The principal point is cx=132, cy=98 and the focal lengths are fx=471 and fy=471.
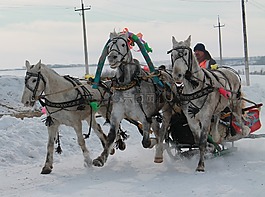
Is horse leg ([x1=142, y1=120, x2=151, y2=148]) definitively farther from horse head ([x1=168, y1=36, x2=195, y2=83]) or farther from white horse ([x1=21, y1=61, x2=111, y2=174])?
white horse ([x1=21, y1=61, x2=111, y2=174])

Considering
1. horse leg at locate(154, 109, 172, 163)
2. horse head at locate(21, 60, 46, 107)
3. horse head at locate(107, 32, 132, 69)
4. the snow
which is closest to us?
the snow

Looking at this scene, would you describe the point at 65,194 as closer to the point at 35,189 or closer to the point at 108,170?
the point at 35,189

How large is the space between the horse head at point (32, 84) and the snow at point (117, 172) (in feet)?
4.04

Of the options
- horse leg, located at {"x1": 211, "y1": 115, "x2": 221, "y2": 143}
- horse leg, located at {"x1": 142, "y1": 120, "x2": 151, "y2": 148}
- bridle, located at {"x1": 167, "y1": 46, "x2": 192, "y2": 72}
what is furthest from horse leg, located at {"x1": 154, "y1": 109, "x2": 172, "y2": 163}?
bridle, located at {"x1": 167, "y1": 46, "x2": 192, "y2": 72}

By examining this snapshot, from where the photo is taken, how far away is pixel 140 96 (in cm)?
745

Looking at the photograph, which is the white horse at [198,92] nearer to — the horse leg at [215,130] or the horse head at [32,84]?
the horse leg at [215,130]

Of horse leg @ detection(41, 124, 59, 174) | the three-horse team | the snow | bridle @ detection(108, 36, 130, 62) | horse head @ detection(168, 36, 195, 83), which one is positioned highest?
bridle @ detection(108, 36, 130, 62)

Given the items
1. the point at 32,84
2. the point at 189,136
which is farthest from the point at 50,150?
the point at 189,136

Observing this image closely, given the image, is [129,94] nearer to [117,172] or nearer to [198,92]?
[198,92]

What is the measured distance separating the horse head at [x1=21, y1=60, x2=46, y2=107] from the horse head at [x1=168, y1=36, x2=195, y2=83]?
2.13 meters

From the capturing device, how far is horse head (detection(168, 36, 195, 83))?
6941mm

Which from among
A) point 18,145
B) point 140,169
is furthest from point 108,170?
point 18,145

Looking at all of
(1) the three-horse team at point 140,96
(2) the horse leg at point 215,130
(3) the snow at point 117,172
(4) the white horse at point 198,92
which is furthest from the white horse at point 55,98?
(2) the horse leg at point 215,130

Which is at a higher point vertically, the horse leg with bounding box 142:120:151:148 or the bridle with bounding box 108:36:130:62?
the bridle with bounding box 108:36:130:62
